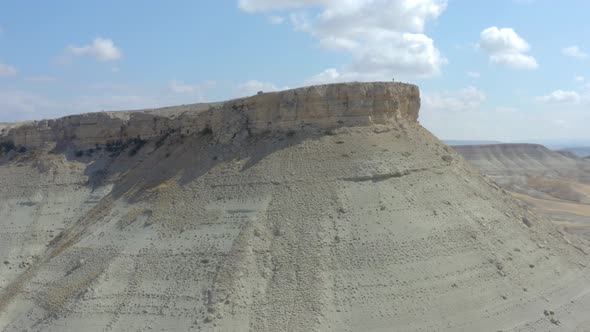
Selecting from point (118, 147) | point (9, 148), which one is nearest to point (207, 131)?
point (118, 147)

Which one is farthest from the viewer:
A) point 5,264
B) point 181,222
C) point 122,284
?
point 5,264

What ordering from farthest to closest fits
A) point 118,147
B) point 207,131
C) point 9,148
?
point 9,148, point 118,147, point 207,131

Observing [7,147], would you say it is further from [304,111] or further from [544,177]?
[544,177]

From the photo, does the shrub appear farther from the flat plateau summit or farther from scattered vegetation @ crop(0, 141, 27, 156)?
the flat plateau summit

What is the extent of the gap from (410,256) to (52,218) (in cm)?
2044

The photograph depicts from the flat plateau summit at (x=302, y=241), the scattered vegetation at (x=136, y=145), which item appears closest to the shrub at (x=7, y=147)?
the flat plateau summit at (x=302, y=241)

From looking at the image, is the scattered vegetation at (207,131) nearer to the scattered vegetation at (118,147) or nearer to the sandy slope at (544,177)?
the scattered vegetation at (118,147)

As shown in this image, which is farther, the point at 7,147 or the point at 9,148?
the point at 7,147

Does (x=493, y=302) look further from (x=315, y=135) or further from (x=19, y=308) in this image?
(x=19, y=308)

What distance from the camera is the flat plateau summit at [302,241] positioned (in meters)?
17.2

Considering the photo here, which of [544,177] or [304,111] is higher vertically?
[304,111]

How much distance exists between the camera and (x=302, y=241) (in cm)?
1877

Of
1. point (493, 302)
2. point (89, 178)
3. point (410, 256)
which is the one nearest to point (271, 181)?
point (410, 256)

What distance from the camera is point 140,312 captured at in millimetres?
17734
